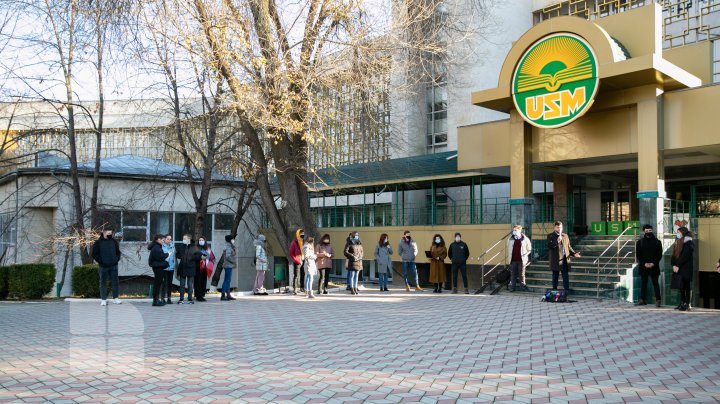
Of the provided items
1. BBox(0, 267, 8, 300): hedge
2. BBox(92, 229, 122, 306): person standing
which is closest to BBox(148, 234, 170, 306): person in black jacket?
BBox(92, 229, 122, 306): person standing

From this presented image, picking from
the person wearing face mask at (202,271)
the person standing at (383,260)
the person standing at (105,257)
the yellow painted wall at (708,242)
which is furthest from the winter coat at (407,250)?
the yellow painted wall at (708,242)

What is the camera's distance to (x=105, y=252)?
42.8 feet

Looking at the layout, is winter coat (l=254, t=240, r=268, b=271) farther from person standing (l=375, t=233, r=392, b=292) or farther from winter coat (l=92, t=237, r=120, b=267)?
winter coat (l=92, t=237, r=120, b=267)

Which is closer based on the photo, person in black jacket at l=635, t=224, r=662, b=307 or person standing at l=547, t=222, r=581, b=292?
person in black jacket at l=635, t=224, r=662, b=307

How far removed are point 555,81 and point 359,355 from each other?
12725 millimetres

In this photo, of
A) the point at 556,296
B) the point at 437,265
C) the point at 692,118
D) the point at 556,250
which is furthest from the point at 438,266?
the point at 692,118

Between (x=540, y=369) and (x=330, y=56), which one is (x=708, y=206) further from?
(x=540, y=369)

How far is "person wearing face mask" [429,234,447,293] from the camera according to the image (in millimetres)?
17141

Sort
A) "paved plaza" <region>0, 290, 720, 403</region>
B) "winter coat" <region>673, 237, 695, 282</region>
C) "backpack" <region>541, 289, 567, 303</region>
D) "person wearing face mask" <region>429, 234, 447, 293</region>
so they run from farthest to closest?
"person wearing face mask" <region>429, 234, 447, 293</region> < "backpack" <region>541, 289, 567, 303</region> < "winter coat" <region>673, 237, 695, 282</region> < "paved plaza" <region>0, 290, 720, 403</region>

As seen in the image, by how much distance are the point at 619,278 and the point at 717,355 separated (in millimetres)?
7434

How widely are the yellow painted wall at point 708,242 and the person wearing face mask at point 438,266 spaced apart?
7.59 m

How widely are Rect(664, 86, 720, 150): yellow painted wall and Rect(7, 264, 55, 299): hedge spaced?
17.8 metres

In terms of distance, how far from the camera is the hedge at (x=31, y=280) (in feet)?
51.6

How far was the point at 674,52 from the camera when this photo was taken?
20.7 meters
